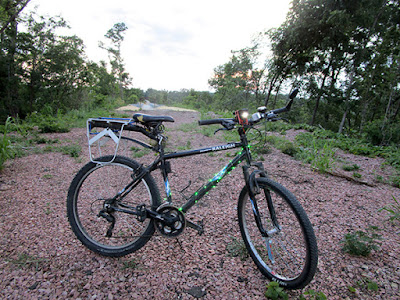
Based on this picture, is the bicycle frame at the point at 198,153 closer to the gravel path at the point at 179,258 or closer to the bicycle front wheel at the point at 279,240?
the bicycle front wheel at the point at 279,240

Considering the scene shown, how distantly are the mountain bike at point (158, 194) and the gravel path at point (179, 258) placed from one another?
17 centimetres

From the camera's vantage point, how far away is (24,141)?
5.72m

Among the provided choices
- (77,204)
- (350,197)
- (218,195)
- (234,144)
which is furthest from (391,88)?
(77,204)

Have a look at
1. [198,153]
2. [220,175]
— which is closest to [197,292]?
[220,175]

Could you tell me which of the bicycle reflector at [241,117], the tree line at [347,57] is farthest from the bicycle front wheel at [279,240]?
the tree line at [347,57]

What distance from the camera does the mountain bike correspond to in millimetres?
1767

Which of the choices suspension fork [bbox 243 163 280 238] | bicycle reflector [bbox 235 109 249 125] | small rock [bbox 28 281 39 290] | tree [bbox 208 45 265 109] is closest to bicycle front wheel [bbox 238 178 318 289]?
suspension fork [bbox 243 163 280 238]

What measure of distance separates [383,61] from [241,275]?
31.1 ft

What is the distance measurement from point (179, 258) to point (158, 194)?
2.10 feet

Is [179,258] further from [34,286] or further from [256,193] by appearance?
[34,286]

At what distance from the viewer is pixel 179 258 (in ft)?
6.61

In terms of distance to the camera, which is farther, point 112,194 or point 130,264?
point 112,194

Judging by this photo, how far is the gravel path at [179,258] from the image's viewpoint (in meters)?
1.66

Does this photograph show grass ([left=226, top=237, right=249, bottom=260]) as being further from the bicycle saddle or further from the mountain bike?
the bicycle saddle
